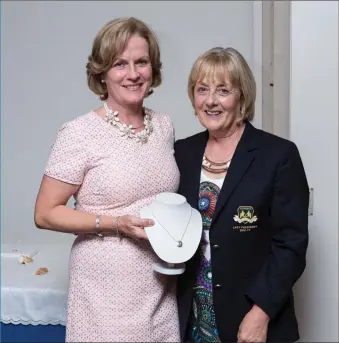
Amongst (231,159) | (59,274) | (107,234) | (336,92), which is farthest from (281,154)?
(59,274)

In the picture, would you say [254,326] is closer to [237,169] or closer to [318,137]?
[237,169]

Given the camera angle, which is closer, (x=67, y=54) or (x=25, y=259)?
(x=25, y=259)

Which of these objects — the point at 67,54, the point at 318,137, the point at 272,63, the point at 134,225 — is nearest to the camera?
the point at 134,225

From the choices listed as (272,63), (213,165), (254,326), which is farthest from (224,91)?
(272,63)

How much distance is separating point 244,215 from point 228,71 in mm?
371

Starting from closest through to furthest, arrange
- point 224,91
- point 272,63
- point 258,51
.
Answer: point 224,91
point 272,63
point 258,51

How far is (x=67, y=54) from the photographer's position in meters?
2.50

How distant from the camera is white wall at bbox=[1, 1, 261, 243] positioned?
2453 millimetres

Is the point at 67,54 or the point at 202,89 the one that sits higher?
the point at 67,54

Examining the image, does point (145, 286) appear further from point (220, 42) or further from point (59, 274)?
point (220, 42)

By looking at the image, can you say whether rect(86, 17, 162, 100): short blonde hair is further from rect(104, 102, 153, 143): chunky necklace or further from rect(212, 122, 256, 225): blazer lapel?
rect(212, 122, 256, 225): blazer lapel

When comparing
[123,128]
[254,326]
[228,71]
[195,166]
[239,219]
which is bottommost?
[254,326]

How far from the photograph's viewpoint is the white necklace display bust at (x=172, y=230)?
131 cm

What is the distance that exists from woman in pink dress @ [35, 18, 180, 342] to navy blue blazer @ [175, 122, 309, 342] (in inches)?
4.4
